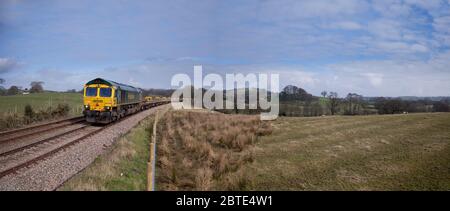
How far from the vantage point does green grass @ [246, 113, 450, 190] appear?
8375 millimetres

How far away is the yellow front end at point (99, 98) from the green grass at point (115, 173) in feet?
33.3

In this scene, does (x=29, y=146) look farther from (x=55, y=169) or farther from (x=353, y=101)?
(x=353, y=101)

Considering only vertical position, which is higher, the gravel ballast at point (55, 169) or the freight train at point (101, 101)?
the freight train at point (101, 101)

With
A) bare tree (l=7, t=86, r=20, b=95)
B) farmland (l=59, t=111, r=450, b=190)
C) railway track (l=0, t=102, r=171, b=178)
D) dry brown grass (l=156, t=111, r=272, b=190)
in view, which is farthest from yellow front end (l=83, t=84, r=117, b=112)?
bare tree (l=7, t=86, r=20, b=95)

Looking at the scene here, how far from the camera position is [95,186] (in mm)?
7883

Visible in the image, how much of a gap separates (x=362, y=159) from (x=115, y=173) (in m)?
8.23

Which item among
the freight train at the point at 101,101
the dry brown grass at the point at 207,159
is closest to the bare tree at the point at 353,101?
the dry brown grass at the point at 207,159

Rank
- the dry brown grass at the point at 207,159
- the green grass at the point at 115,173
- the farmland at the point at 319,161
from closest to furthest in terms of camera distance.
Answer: the green grass at the point at 115,173, the farmland at the point at 319,161, the dry brown grass at the point at 207,159

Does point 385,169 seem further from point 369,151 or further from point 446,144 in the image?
point 446,144

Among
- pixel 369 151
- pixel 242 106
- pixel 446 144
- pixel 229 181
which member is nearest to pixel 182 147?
pixel 229 181

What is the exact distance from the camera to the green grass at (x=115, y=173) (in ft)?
26.6

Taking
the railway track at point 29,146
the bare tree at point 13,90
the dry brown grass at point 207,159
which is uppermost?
the bare tree at point 13,90

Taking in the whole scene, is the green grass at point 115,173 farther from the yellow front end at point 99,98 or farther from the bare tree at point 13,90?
the bare tree at point 13,90

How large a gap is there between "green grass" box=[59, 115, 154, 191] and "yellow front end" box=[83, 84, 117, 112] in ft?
33.3
